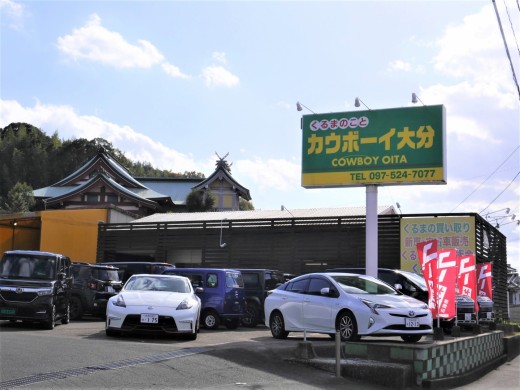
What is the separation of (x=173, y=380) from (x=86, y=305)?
10.9 m

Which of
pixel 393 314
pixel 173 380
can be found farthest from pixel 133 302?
pixel 393 314

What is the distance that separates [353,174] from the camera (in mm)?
19734

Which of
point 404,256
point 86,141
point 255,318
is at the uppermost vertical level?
point 86,141

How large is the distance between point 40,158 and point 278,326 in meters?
67.3

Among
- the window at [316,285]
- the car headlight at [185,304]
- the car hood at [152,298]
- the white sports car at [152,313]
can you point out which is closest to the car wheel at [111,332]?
the white sports car at [152,313]

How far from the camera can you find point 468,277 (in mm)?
14672

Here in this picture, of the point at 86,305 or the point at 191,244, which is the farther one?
the point at 191,244

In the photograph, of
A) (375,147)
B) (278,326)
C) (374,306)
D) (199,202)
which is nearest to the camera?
(374,306)

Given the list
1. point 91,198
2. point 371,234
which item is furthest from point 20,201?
point 371,234

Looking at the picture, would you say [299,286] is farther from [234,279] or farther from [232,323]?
[232,323]

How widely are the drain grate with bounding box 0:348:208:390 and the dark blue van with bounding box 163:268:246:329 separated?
6011mm

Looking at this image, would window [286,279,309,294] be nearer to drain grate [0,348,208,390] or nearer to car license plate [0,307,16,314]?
drain grate [0,348,208,390]

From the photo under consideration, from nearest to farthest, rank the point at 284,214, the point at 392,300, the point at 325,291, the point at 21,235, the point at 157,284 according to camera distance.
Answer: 1. the point at 392,300
2. the point at 325,291
3. the point at 157,284
4. the point at 284,214
5. the point at 21,235

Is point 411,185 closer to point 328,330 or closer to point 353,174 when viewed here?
point 353,174
